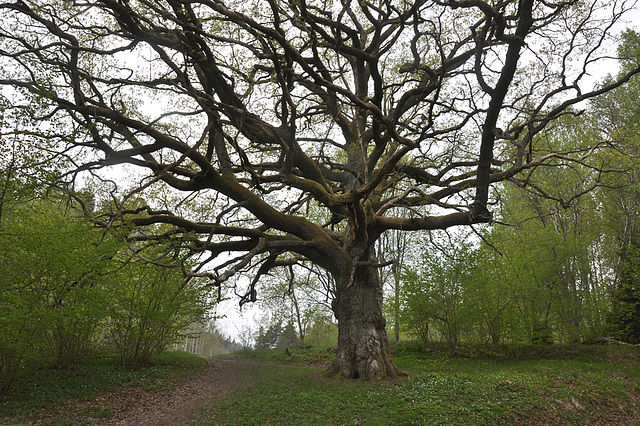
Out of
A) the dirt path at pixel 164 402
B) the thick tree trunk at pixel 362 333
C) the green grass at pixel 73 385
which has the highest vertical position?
the thick tree trunk at pixel 362 333

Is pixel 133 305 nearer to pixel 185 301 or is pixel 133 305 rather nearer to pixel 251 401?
pixel 185 301

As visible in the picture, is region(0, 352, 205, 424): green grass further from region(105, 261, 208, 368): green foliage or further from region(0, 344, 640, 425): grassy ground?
region(105, 261, 208, 368): green foliage

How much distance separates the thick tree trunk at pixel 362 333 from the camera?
10.0 m

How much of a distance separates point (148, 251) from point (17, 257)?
3.40 meters

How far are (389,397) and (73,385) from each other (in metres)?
7.59

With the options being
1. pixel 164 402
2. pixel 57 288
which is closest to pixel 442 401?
pixel 164 402

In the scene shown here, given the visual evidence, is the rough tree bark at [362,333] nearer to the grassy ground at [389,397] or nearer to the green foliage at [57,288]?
the grassy ground at [389,397]

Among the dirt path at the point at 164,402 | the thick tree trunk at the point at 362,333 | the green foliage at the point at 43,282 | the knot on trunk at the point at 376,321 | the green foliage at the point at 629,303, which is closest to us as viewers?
the green foliage at the point at 43,282

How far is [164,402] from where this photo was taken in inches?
356

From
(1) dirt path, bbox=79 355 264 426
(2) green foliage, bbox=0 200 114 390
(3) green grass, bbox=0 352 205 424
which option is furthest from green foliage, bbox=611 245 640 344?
(2) green foliage, bbox=0 200 114 390

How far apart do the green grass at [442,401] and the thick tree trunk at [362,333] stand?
61 cm

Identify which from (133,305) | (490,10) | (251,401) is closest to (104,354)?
(133,305)

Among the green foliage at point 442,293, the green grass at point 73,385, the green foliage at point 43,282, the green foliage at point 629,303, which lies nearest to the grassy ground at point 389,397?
the green grass at point 73,385

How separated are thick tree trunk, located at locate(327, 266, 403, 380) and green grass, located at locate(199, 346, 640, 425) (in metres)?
0.61
